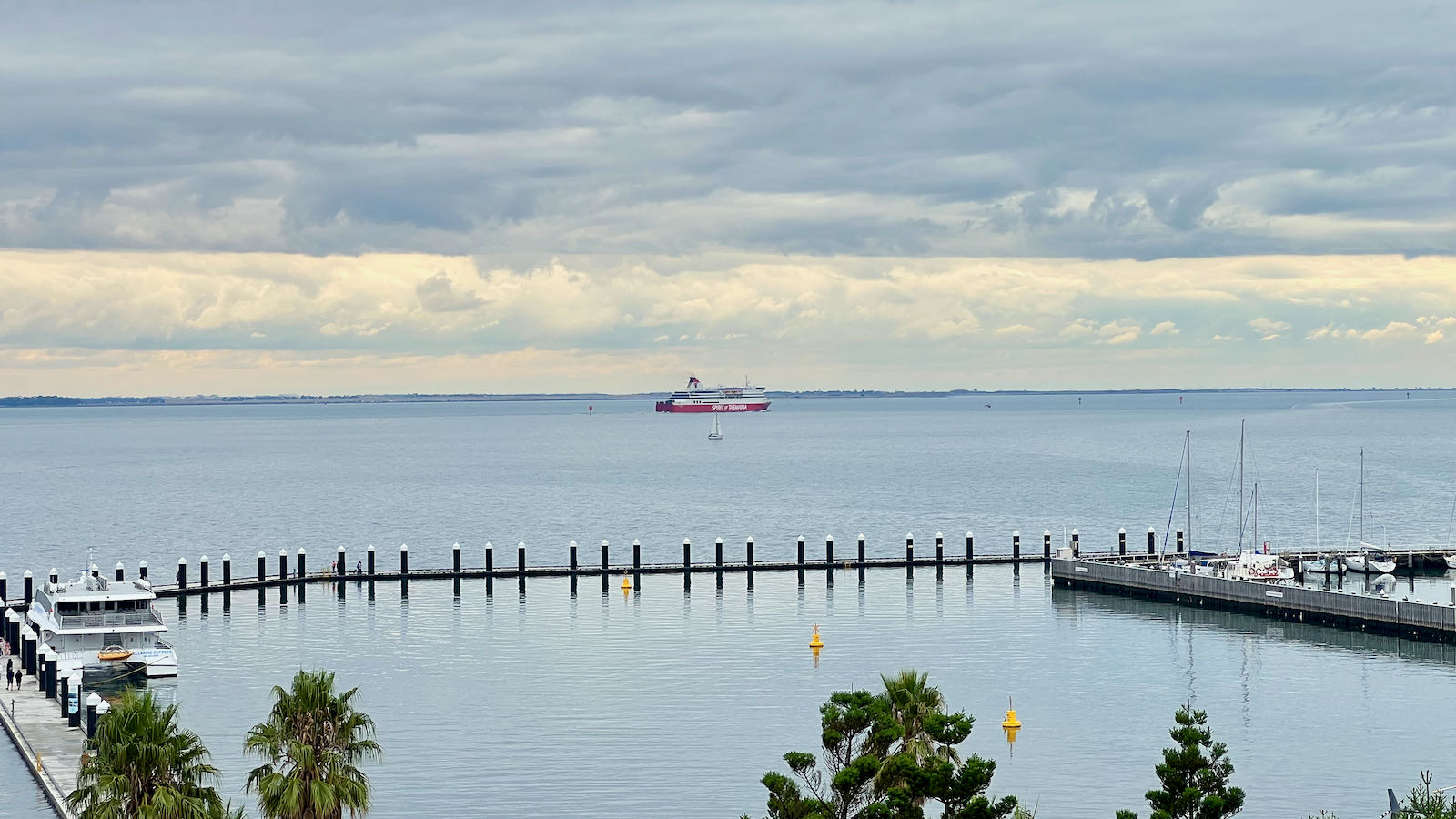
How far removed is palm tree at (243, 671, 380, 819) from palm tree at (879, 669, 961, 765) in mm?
10730

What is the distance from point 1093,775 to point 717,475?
14600 cm

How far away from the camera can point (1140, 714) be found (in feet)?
186

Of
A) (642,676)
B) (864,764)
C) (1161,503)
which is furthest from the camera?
(1161,503)

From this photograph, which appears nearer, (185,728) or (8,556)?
(185,728)

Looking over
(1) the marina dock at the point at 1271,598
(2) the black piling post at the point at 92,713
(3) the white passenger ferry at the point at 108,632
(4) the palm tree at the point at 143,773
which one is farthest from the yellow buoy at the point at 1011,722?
(3) the white passenger ferry at the point at 108,632

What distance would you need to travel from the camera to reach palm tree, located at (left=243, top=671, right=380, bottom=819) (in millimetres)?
32156

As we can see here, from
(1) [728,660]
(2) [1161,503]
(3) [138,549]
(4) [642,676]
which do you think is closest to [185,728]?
(4) [642,676]

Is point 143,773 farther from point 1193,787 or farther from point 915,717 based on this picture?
point 1193,787

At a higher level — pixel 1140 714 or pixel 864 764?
pixel 864 764

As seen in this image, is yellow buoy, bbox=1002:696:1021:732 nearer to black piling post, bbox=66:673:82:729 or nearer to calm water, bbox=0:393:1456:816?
calm water, bbox=0:393:1456:816

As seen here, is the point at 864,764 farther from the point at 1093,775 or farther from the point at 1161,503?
the point at 1161,503

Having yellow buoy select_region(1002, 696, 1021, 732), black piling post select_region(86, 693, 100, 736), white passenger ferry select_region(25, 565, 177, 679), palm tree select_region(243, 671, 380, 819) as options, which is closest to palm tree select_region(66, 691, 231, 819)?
palm tree select_region(243, 671, 380, 819)

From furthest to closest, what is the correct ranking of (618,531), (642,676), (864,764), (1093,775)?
(618,531) < (642,676) < (1093,775) < (864,764)

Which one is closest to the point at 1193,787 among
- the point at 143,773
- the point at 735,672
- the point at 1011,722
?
the point at 1011,722
